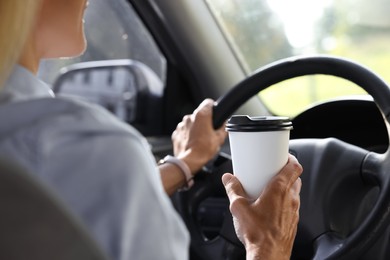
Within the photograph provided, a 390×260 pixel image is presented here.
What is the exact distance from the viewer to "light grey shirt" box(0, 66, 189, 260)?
2.55 ft

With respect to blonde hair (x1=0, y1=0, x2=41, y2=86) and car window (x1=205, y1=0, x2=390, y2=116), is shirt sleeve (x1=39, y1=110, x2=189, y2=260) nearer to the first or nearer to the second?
blonde hair (x1=0, y1=0, x2=41, y2=86)

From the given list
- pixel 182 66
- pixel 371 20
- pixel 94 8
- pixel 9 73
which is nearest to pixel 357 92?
pixel 371 20

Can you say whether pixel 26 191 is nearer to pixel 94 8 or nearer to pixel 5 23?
pixel 5 23

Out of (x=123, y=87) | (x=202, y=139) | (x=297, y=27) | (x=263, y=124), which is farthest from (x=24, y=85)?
(x=123, y=87)

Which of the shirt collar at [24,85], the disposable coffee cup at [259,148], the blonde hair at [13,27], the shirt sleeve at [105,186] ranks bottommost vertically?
the disposable coffee cup at [259,148]

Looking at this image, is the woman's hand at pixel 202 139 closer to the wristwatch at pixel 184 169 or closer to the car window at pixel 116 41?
the wristwatch at pixel 184 169

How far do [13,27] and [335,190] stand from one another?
91 centimetres

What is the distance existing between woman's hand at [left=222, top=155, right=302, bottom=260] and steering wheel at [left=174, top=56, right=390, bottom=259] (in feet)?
0.81

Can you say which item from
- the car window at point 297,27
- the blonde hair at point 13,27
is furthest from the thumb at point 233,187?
the car window at point 297,27

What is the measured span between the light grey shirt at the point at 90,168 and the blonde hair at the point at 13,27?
0.22 ft

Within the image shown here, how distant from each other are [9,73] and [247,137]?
509 millimetres

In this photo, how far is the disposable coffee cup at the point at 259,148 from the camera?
4.13 ft

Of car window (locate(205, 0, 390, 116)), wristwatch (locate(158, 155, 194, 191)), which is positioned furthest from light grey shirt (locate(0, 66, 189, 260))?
car window (locate(205, 0, 390, 116))

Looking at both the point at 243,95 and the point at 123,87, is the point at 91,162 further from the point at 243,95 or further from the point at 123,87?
the point at 123,87
